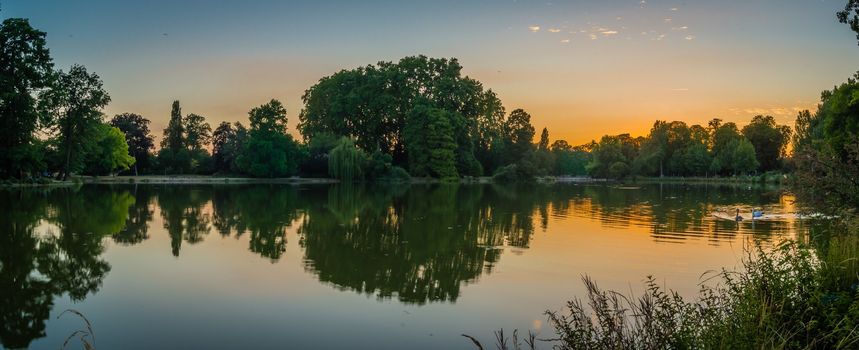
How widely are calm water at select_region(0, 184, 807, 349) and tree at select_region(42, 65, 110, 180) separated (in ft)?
102

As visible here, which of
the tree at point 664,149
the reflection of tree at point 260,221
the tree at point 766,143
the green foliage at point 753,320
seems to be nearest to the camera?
the green foliage at point 753,320

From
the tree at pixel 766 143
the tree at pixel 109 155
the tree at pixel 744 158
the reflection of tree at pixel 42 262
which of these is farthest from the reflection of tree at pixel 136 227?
the tree at pixel 766 143

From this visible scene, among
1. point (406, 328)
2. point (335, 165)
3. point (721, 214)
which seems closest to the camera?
point (406, 328)

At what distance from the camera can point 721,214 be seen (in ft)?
81.4

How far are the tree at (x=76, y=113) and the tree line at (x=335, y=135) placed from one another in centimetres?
9

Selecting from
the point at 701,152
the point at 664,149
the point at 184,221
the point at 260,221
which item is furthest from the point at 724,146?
the point at 184,221

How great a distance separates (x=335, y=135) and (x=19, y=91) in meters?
37.2

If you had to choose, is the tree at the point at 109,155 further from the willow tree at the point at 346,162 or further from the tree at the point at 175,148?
the willow tree at the point at 346,162

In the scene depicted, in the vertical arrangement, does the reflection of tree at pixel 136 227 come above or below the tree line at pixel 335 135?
below

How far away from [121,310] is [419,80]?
6782 centimetres

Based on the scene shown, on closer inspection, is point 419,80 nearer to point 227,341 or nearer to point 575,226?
point 575,226

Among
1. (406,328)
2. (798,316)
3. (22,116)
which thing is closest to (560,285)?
(406,328)

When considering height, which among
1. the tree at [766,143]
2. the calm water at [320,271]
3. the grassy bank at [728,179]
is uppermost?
the tree at [766,143]

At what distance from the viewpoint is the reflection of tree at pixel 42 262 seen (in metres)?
8.34
